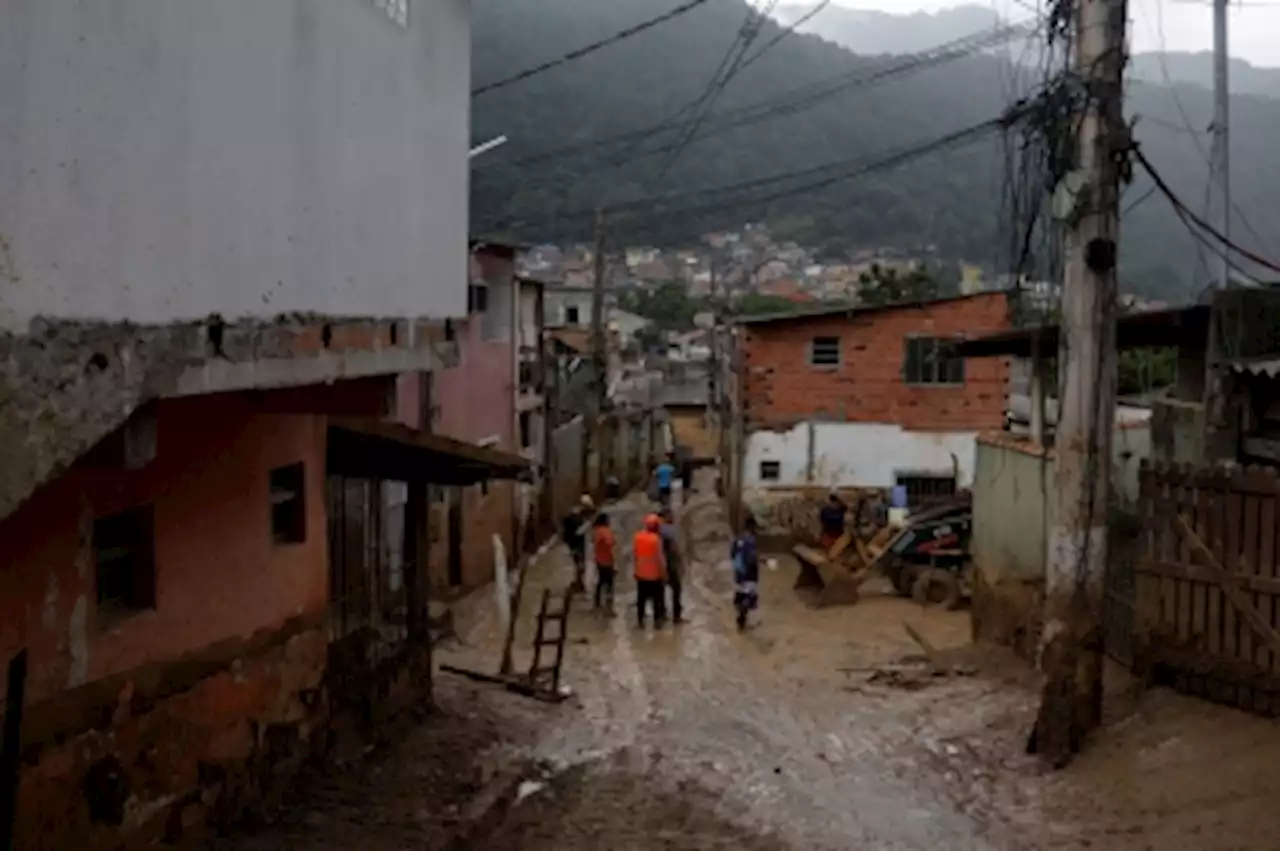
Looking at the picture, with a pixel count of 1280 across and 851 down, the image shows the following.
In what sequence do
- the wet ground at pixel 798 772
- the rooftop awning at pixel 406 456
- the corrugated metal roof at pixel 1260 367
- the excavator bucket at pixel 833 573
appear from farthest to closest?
the excavator bucket at pixel 833 573, the corrugated metal roof at pixel 1260 367, the rooftop awning at pixel 406 456, the wet ground at pixel 798 772

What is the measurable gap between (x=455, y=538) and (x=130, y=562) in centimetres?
1499

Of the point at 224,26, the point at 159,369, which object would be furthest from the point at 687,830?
the point at 224,26

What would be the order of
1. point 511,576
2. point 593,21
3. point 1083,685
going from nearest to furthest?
point 1083,685, point 511,576, point 593,21

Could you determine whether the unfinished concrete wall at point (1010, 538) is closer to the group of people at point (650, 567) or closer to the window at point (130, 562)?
the group of people at point (650, 567)

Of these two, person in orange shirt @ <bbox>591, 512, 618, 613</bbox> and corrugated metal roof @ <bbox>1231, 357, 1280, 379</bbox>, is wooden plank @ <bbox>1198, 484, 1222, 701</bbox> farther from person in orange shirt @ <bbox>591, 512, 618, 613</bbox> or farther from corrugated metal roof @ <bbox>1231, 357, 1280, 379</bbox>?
person in orange shirt @ <bbox>591, 512, 618, 613</bbox>

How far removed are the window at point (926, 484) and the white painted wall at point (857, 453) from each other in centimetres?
12

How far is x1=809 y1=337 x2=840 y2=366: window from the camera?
29.7 m

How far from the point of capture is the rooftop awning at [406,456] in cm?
1100

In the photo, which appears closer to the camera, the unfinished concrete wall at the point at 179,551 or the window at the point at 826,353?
the unfinished concrete wall at the point at 179,551

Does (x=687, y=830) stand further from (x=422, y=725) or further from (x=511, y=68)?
(x=511, y=68)

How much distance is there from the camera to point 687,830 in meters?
9.98

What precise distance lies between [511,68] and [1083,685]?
71554mm

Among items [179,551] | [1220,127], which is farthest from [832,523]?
[179,551]

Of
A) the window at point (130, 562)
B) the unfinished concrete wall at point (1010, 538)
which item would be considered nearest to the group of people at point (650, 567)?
the unfinished concrete wall at point (1010, 538)
